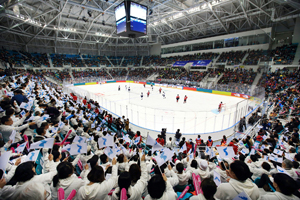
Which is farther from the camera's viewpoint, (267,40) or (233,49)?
(233,49)

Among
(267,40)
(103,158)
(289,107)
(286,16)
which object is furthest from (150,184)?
(267,40)

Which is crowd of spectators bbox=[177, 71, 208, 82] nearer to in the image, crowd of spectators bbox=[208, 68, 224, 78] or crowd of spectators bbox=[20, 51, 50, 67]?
crowd of spectators bbox=[208, 68, 224, 78]

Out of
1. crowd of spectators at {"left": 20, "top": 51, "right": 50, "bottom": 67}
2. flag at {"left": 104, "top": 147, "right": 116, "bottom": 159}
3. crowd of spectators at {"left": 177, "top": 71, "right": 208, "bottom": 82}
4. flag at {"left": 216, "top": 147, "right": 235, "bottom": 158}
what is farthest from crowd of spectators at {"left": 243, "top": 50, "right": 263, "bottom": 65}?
crowd of spectators at {"left": 20, "top": 51, "right": 50, "bottom": 67}

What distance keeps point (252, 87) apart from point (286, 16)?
14585 millimetres

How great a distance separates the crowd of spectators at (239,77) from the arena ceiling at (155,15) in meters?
10.0

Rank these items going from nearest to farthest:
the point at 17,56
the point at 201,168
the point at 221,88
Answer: the point at 201,168, the point at 221,88, the point at 17,56

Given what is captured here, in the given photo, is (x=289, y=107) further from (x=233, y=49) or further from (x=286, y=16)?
(x=233, y=49)

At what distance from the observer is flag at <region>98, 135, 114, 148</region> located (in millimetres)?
4209

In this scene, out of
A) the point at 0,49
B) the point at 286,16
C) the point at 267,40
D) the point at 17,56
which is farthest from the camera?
the point at 17,56

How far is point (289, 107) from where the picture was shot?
40.9ft

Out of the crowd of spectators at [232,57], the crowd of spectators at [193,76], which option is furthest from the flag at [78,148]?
the crowd of spectators at [232,57]

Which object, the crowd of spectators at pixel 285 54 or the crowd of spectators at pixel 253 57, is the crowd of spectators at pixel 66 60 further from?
the crowd of spectators at pixel 285 54

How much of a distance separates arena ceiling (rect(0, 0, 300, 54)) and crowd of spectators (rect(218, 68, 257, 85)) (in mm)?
10042

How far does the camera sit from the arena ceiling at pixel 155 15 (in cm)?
2383
